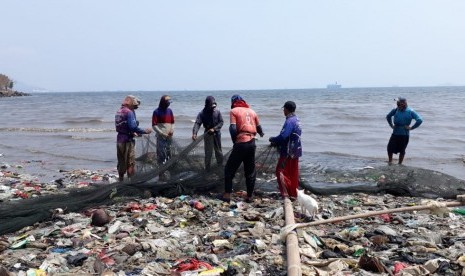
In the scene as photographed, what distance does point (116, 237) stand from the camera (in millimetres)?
5621

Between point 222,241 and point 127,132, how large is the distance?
373cm

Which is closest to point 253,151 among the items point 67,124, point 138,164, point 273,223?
point 273,223

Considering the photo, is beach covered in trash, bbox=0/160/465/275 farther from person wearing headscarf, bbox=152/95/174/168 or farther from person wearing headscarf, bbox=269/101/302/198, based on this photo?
person wearing headscarf, bbox=152/95/174/168

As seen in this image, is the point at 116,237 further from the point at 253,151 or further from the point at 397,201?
the point at 397,201

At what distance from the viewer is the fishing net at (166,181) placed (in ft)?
23.1

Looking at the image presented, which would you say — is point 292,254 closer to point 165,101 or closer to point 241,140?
point 241,140

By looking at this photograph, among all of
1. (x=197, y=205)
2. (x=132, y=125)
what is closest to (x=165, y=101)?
(x=132, y=125)

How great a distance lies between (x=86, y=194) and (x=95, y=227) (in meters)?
1.38

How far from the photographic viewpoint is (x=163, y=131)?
28.3 ft

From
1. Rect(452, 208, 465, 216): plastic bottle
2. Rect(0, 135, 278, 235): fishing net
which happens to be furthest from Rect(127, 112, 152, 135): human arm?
Rect(452, 208, 465, 216): plastic bottle

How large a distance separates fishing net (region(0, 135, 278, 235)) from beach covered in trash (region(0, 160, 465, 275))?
0.58 ft

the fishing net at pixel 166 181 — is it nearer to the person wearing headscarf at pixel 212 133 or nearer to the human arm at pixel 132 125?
the person wearing headscarf at pixel 212 133

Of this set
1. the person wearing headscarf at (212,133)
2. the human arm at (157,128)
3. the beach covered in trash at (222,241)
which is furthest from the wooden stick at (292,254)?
the human arm at (157,128)

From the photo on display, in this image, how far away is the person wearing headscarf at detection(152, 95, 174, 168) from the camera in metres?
8.60
